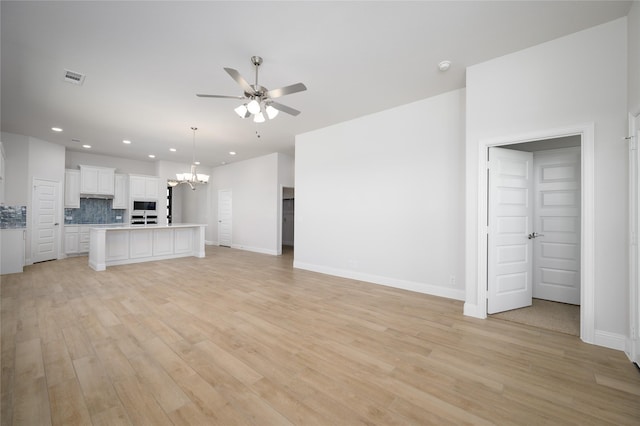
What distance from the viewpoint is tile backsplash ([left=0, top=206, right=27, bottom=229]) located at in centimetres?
551

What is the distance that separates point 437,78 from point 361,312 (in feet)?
11.3

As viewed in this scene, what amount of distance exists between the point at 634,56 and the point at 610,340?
2.70m

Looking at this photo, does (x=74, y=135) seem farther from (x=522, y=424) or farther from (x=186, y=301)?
(x=522, y=424)

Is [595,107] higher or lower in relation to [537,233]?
higher

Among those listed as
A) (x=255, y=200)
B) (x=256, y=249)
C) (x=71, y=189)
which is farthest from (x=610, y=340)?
(x=71, y=189)

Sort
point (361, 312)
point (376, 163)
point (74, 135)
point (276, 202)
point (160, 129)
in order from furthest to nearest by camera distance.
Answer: point (276, 202) < point (74, 135) < point (160, 129) < point (376, 163) < point (361, 312)

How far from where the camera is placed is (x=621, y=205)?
2459 millimetres

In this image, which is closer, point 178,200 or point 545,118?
point 545,118

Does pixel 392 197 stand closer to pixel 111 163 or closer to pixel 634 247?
pixel 634 247

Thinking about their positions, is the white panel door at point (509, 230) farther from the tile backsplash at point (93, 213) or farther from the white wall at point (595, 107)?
the tile backsplash at point (93, 213)

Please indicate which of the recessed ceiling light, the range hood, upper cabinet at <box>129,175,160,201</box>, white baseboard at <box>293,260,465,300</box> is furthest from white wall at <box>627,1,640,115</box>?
the range hood

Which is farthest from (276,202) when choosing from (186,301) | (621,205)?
(621,205)

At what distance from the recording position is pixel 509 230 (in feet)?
11.1

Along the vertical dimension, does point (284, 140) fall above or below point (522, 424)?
above
